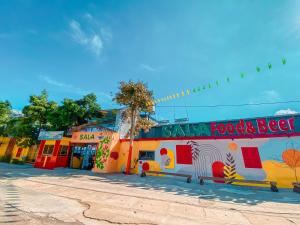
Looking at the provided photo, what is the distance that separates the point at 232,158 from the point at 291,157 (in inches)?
152

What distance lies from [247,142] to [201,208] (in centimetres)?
927

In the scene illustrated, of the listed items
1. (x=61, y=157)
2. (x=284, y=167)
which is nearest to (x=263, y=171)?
(x=284, y=167)

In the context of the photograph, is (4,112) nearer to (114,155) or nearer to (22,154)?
(22,154)

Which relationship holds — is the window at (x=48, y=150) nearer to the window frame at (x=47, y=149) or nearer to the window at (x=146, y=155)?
the window frame at (x=47, y=149)

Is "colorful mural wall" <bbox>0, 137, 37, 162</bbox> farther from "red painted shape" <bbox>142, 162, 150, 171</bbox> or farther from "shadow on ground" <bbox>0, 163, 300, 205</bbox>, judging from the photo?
"red painted shape" <bbox>142, 162, 150, 171</bbox>

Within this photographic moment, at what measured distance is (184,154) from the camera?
15312mm

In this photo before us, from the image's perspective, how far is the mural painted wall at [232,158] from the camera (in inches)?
464

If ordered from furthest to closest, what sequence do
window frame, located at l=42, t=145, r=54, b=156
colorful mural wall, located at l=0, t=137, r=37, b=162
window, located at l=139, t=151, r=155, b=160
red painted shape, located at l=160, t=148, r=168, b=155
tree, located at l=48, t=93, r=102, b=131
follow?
1. colorful mural wall, located at l=0, t=137, r=37, b=162
2. tree, located at l=48, t=93, r=102, b=131
3. window frame, located at l=42, t=145, r=54, b=156
4. window, located at l=139, t=151, r=155, b=160
5. red painted shape, located at l=160, t=148, r=168, b=155

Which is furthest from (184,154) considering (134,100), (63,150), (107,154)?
(63,150)

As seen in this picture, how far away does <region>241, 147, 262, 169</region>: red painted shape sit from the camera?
12.6 metres

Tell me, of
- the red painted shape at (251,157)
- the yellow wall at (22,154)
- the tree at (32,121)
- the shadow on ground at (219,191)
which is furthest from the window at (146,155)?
the yellow wall at (22,154)

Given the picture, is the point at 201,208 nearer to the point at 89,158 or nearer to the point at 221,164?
the point at 221,164

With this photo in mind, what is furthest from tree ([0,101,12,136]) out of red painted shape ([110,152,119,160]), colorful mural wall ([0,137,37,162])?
red painted shape ([110,152,119,160])

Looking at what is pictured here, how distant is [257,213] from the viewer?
6.01 metres
